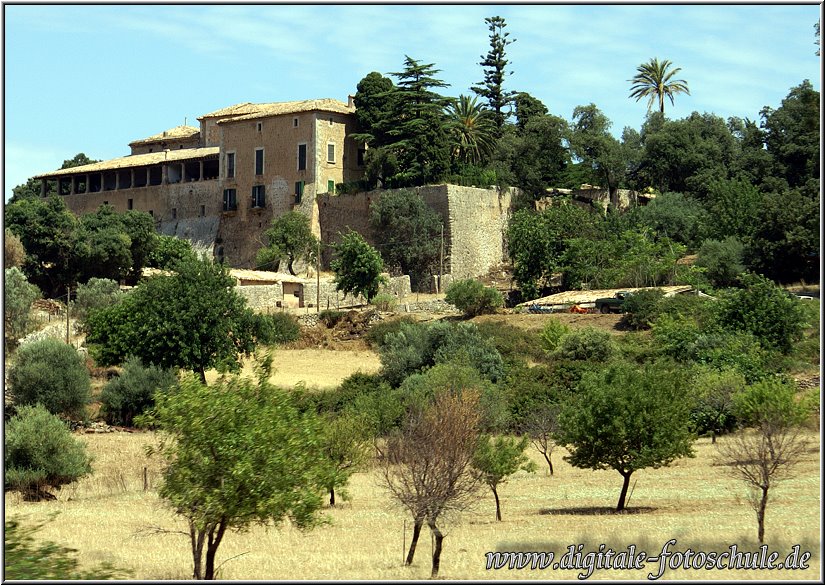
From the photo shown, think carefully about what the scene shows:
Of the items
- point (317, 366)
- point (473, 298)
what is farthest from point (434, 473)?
point (473, 298)

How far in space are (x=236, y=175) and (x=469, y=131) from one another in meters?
13.1

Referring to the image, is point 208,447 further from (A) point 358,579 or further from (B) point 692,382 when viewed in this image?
(B) point 692,382

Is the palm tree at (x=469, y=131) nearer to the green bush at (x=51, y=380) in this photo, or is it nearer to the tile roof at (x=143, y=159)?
the tile roof at (x=143, y=159)

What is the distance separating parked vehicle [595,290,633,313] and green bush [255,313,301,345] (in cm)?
1302

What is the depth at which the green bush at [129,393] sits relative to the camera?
4175 cm

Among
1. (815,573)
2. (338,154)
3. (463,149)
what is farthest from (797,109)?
(815,573)

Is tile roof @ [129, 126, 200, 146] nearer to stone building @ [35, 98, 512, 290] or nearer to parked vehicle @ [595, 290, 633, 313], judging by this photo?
stone building @ [35, 98, 512, 290]

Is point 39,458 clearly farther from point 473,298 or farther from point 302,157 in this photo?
point 302,157

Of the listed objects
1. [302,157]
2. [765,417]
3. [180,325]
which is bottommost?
[765,417]

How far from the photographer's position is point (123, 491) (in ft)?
101

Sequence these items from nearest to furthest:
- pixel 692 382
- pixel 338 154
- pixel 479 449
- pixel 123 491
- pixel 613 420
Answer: pixel 479 449, pixel 613 420, pixel 123 491, pixel 692 382, pixel 338 154

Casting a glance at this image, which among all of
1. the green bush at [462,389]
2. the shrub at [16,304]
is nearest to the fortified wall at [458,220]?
the shrub at [16,304]

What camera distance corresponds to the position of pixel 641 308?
2030 inches

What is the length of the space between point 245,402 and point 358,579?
3.28 meters
